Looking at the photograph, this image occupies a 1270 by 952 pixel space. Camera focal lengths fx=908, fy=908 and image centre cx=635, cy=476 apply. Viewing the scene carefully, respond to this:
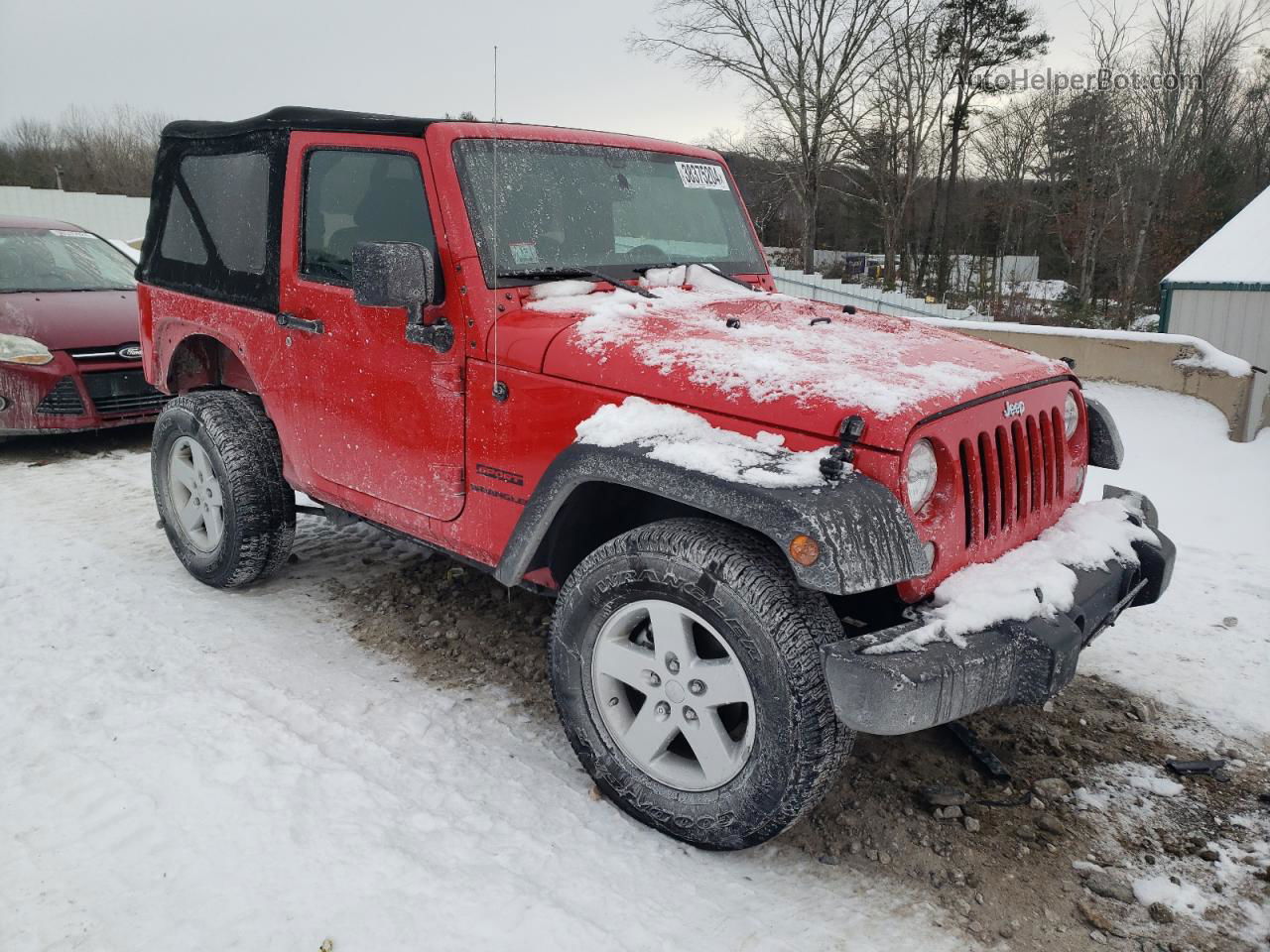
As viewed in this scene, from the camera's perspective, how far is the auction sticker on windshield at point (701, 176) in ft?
12.9

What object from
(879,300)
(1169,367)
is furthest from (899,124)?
(1169,367)

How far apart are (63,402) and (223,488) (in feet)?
10.8

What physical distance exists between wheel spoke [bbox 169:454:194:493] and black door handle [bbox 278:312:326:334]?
42.3 inches

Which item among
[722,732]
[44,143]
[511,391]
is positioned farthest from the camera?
[44,143]

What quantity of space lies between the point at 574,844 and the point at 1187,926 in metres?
1.64

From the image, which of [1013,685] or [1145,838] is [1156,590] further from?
[1013,685]

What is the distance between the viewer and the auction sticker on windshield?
394 centimetres

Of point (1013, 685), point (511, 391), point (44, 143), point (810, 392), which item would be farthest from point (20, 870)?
point (44, 143)

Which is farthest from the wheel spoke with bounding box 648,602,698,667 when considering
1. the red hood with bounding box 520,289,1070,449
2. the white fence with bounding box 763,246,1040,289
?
the white fence with bounding box 763,246,1040,289

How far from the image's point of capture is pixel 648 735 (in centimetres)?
261

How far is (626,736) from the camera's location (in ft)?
8.70

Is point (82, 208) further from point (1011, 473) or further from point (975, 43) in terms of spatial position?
point (1011, 473)

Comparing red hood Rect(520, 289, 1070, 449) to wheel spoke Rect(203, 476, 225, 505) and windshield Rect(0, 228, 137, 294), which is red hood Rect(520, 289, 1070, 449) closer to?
wheel spoke Rect(203, 476, 225, 505)

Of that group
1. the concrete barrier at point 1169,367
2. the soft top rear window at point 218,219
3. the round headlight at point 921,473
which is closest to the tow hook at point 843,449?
the round headlight at point 921,473
